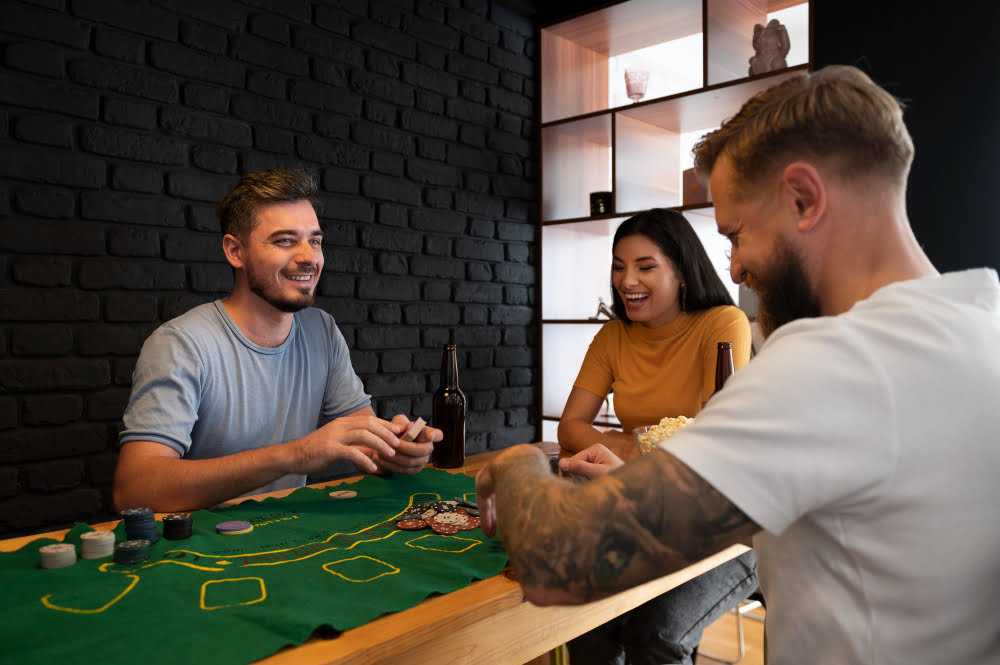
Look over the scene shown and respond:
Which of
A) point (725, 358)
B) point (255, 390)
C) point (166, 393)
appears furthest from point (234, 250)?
point (725, 358)

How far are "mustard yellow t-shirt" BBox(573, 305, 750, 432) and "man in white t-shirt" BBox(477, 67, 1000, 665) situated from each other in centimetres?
141

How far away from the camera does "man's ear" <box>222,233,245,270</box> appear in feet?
6.21

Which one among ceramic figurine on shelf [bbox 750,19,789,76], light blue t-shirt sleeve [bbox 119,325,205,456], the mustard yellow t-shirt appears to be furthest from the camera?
ceramic figurine on shelf [bbox 750,19,789,76]

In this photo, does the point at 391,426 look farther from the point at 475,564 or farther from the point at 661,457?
the point at 661,457

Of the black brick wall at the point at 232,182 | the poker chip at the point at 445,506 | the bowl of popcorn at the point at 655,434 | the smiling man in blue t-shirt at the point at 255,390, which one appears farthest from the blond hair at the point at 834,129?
the black brick wall at the point at 232,182

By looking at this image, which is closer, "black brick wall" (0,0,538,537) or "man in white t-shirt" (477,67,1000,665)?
"man in white t-shirt" (477,67,1000,665)

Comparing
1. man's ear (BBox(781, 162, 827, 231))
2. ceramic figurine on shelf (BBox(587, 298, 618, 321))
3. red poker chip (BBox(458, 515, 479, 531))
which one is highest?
man's ear (BBox(781, 162, 827, 231))

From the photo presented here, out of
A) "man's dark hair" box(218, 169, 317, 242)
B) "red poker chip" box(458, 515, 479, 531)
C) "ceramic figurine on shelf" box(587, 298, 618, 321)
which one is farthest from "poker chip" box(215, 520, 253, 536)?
"ceramic figurine on shelf" box(587, 298, 618, 321)

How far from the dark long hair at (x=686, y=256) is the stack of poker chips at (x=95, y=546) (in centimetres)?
185

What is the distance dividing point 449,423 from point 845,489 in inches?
45.5

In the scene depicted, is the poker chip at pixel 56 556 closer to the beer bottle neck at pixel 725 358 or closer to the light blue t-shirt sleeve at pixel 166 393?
the light blue t-shirt sleeve at pixel 166 393

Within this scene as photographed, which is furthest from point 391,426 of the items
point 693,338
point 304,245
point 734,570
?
point 693,338

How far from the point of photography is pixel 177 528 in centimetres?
109

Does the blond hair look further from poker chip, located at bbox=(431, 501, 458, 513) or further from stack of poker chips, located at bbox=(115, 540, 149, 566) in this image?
stack of poker chips, located at bbox=(115, 540, 149, 566)
